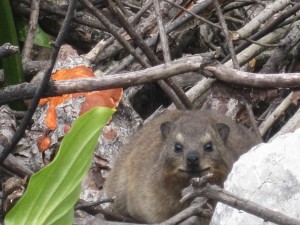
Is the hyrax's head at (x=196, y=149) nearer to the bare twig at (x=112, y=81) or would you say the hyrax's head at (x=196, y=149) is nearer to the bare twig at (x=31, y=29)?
the bare twig at (x=112, y=81)

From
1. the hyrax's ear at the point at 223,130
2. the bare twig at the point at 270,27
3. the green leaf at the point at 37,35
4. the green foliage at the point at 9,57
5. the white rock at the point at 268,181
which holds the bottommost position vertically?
the white rock at the point at 268,181

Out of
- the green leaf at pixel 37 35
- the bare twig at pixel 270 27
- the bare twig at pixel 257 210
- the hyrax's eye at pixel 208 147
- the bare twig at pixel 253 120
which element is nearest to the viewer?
the bare twig at pixel 257 210

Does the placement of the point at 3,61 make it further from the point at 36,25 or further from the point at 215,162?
the point at 215,162

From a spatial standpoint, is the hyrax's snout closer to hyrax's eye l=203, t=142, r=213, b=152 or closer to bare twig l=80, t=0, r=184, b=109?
hyrax's eye l=203, t=142, r=213, b=152

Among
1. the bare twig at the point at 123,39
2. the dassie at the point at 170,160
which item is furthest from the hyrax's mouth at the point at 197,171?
the bare twig at the point at 123,39

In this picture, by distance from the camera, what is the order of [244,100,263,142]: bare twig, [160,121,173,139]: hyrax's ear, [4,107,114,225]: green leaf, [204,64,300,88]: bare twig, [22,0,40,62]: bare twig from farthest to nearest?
[22,0,40,62]: bare twig, [244,100,263,142]: bare twig, [160,121,173,139]: hyrax's ear, [204,64,300,88]: bare twig, [4,107,114,225]: green leaf

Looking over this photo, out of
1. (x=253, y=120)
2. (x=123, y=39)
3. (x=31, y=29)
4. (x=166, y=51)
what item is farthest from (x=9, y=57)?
(x=253, y=120)

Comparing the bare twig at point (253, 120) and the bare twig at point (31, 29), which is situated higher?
the bare twig at point (31, 29)

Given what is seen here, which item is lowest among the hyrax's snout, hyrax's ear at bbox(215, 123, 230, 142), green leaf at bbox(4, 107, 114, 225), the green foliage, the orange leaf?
green leaf at bbox(4, 107, 114, 225)

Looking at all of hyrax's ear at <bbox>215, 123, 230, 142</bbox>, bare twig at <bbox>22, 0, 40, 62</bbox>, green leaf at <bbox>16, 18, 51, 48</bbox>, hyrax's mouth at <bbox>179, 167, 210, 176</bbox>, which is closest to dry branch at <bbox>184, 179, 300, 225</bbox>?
hyrax's mouth at <bbox>179, 167, 210, 176</bbox>
